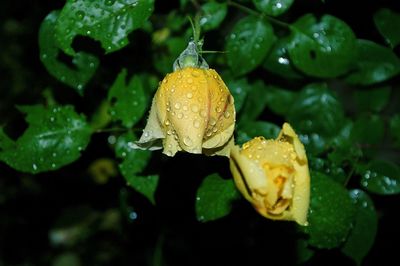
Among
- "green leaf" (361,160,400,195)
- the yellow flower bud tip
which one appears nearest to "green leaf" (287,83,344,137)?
"green leaf" (361,160,400,195)

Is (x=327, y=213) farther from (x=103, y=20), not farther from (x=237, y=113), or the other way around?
(x=103, y=20)

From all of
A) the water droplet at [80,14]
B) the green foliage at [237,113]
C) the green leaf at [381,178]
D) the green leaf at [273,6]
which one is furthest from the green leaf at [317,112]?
the water droplet at [80,14]

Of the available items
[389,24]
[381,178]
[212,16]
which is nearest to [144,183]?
[212,16]

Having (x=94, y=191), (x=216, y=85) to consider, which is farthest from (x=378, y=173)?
(x=94, y=191)

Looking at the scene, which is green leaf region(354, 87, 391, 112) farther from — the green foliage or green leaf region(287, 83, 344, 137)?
green leaf region(287, 83, 344, 137)

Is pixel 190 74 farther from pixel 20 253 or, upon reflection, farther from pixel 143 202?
pixel 20 253

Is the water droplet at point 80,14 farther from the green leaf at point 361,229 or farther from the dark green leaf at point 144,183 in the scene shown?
the green leaf at point 361,229
